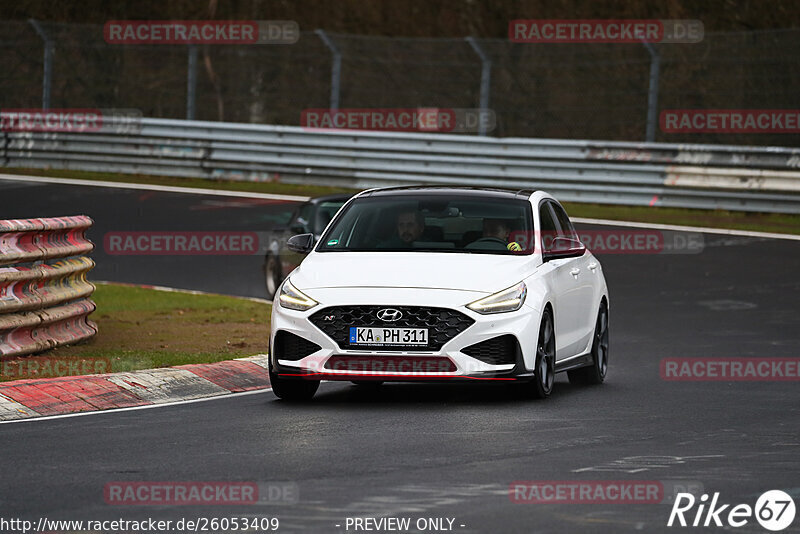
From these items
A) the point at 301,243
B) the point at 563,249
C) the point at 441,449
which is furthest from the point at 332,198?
the point at 441,449

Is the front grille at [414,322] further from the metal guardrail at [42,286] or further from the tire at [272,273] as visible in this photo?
the tire at [272,273]

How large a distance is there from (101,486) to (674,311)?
11630 mm

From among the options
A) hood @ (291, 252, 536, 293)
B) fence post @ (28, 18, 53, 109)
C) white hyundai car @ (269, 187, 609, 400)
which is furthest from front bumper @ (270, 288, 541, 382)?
fence post @ (28, 18, 53, 109)

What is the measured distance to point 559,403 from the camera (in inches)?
465

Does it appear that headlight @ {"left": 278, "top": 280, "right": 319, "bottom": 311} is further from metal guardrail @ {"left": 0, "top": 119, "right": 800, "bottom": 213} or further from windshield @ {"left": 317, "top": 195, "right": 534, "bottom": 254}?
metal guardrail @ {"left": 0, "top": 119, "right": 800, "bottom": 213}

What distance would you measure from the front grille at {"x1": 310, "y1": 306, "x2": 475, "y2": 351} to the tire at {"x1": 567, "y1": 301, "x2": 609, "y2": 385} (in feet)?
7.93

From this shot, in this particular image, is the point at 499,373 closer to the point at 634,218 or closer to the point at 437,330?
the point at 437,330

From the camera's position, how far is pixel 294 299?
11.5 m

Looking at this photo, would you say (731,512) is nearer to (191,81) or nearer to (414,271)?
(414,271)

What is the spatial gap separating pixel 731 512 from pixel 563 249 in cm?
514

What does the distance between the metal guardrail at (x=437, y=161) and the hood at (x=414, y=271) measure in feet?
54.3

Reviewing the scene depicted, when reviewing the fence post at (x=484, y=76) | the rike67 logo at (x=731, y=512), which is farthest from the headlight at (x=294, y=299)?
the fence post at (x=484, y=76)

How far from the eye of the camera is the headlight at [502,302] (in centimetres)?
1131

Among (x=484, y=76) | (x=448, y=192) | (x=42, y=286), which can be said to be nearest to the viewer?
(x=448, y=192)
